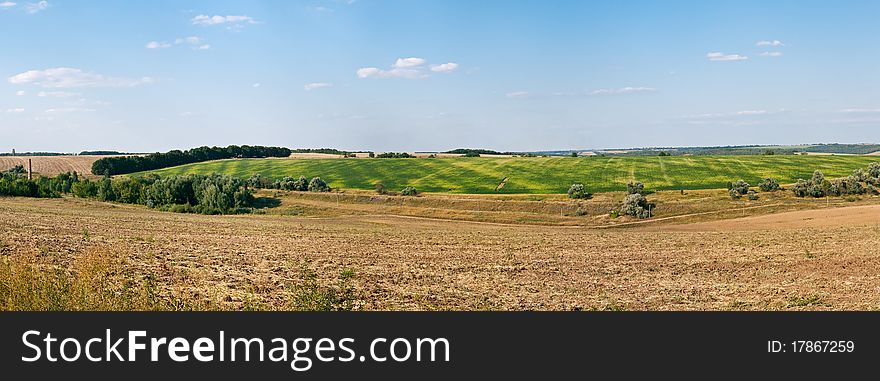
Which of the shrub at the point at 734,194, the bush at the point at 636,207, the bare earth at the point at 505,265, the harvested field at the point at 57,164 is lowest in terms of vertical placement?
the bush at the point at 636,207

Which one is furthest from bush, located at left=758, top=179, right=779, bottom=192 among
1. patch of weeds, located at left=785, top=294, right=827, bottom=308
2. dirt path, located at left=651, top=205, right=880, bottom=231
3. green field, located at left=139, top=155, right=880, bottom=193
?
patch of weeds, located at left=785, top=294, right=827, bottom=308

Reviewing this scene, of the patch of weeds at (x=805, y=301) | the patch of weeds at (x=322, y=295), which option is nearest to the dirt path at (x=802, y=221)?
the patch of weeds at (x=805, y=301)

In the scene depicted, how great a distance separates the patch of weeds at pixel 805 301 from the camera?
1377 cm

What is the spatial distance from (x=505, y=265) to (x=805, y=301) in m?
10.0

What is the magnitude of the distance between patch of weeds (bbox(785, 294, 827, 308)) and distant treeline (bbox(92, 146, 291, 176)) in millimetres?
127420

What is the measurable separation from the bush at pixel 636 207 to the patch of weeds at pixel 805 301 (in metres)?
52.2

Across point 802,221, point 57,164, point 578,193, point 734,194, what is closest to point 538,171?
point 578,193

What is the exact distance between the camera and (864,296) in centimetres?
1434

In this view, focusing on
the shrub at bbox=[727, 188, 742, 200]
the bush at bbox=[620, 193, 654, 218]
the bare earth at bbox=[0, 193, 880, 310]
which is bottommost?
the bush at bbox=[620, 193, 654, 218]

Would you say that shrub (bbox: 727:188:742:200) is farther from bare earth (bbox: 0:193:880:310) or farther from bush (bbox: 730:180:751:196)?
bare earth (bbox: 0:193:880:310)

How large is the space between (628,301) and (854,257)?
12.2 meters

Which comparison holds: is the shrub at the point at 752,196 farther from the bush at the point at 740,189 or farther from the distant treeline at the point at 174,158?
the distant treeline at the point at 174,158

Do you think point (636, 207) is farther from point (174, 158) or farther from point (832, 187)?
point (174, 158)

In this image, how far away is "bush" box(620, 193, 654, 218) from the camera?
215ft
